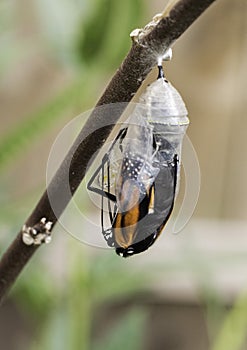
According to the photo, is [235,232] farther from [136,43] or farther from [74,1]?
[136,43]

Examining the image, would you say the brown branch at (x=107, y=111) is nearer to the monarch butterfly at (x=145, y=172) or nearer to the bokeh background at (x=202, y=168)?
the monarch butterfly at (x=145, y=172)

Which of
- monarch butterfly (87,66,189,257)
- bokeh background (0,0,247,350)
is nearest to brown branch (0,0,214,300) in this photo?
monarch butterfly (87,66,189,257)

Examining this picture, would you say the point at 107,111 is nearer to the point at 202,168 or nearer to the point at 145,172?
the point at 145,172

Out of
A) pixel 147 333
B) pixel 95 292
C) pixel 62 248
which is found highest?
pixel 95 292

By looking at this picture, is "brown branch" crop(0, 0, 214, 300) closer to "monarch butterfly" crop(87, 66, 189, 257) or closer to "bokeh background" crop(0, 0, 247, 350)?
"monarch butterfly" crop(87, 66, 189, 257)

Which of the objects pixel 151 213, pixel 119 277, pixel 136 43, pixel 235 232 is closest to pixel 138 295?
pixel 235 232

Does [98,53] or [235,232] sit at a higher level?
[98,53]
